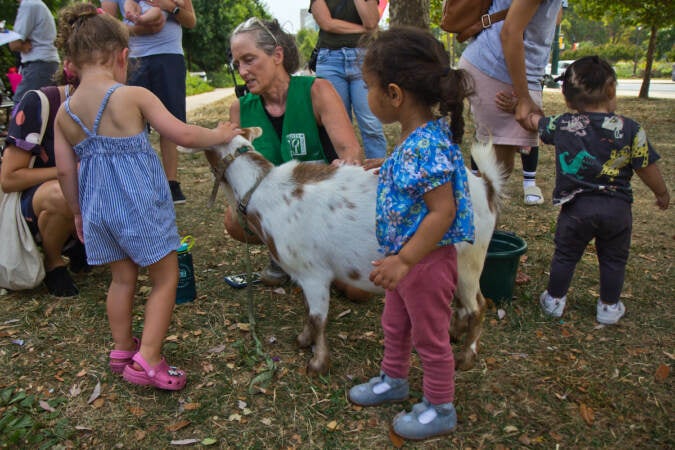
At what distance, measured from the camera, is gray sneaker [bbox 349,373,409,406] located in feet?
8.34

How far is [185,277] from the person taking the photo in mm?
3484

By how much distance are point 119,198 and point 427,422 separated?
1.77m

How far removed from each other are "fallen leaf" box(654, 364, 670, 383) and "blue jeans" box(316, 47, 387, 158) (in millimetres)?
3081

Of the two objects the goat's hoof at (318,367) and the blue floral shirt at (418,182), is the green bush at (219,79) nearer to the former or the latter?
the goat's hoof at (318,367)

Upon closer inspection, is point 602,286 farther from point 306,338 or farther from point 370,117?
point 370,117

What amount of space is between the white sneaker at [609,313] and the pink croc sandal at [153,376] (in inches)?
98.6

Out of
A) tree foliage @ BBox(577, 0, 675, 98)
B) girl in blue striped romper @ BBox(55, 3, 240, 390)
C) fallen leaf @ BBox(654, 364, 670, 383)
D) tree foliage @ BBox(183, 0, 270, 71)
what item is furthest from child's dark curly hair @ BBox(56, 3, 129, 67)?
tree foliage @ BBox(183, 0, 270, 71)

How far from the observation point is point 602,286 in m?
3.15

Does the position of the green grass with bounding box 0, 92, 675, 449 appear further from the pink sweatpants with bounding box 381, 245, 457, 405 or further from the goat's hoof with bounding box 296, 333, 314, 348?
the pink sweatpants with bounding box 381, 245, 457, 405

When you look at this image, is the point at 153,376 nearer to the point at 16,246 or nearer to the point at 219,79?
the point at 16,246

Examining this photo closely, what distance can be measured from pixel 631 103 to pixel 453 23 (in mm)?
12968

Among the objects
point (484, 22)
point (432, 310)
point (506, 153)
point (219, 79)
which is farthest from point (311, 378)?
point (219, 79)

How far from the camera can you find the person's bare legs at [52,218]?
3359 millimetres

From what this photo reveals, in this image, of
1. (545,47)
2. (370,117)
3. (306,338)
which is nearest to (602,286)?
(545,47)
